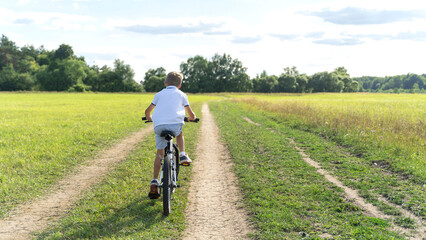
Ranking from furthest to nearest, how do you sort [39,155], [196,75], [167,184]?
1. [196,75]
2. [39,155]
3. [167,184]

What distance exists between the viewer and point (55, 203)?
20.5 ft

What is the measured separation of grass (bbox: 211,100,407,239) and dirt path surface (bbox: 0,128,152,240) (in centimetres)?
364

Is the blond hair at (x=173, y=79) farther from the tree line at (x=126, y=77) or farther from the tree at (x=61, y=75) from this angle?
the tree at (x=61, y=75)

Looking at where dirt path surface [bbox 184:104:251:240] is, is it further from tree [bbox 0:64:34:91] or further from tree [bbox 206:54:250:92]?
tree [bbox 206:54:250:92]

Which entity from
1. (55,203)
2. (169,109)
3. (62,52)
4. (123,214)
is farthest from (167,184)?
(62,52)

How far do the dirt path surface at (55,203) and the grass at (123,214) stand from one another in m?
0.28

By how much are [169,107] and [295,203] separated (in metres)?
3.03

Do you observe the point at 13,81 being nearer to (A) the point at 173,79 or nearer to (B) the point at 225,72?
(B) the point at 225,72

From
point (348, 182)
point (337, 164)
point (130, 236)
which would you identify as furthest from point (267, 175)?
point (130, 236)

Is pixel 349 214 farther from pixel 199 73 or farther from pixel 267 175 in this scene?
pixel 199 73

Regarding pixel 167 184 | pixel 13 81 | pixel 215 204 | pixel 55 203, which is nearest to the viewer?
pixel 167 184

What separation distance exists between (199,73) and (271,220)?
11727 cm

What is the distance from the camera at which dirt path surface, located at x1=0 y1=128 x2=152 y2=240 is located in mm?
5086

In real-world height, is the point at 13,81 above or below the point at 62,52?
below
